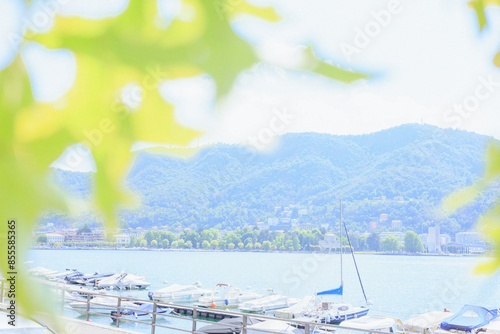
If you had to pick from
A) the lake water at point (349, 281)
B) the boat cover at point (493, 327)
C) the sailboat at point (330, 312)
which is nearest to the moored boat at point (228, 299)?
the lake water at point (349, 281)

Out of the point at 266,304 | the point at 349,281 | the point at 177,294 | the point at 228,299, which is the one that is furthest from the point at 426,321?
the point at 349,281

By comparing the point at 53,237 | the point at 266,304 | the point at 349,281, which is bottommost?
the point at 349,281

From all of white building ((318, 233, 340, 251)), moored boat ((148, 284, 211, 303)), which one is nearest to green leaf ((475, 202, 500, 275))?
moored boat ((148, 284, 211, 303))

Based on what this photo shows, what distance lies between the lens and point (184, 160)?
25 centimetres

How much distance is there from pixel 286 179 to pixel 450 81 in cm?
43

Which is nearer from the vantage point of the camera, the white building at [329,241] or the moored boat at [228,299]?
the moored boat at [228,299]

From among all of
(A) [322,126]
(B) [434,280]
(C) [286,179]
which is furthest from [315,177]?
(B) [434,280]

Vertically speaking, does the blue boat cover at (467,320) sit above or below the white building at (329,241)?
below

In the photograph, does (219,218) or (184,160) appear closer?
(184,160)

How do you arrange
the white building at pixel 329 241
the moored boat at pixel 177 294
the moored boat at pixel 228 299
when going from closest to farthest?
1. the moored boat at pixel 228 299
2. the moored boat at pixel 177 294
3. the white building at pixel 329 241

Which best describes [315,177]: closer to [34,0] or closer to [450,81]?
[450,81]

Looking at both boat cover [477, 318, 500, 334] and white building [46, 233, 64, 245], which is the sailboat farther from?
white building [46, 233, 64, 245]

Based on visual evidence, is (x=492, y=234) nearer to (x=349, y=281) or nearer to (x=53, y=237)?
(x=53, y=237)

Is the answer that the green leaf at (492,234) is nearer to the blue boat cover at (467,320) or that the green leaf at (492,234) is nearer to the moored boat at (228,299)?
the blue boat cover at (467,320)
